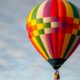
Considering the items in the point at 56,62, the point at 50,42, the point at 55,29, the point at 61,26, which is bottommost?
the point at 56,62

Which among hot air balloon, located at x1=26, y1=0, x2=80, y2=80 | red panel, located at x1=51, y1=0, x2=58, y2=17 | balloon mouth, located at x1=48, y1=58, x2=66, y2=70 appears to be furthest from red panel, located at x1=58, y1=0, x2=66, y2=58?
balloon mouth, located at x1=48, y1=58, x2=66, y2=70

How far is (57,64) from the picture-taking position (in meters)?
114

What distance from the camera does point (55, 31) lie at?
114 m

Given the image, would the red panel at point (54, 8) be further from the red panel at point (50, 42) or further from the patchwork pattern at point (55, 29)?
the red panel at point (50, 42)

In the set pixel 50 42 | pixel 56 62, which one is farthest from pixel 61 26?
pixel 56 62

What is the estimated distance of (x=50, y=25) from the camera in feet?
375

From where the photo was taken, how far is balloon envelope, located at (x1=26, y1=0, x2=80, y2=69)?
374 ft

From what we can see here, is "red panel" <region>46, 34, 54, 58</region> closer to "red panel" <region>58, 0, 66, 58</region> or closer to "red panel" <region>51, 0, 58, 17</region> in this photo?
"red panel" <region>58, 0, 66, 58</region>

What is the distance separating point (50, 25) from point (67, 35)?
6.25ft

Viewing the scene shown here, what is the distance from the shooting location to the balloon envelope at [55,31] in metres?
114

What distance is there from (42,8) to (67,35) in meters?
3.56

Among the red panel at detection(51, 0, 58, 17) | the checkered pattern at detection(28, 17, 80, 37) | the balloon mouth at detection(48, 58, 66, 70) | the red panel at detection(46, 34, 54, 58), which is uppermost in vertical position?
the red panel at detection(51, 0, 58, 17)

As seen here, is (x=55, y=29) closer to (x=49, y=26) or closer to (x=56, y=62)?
(x=49, y=26)

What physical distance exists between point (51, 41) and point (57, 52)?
3.97 ft
